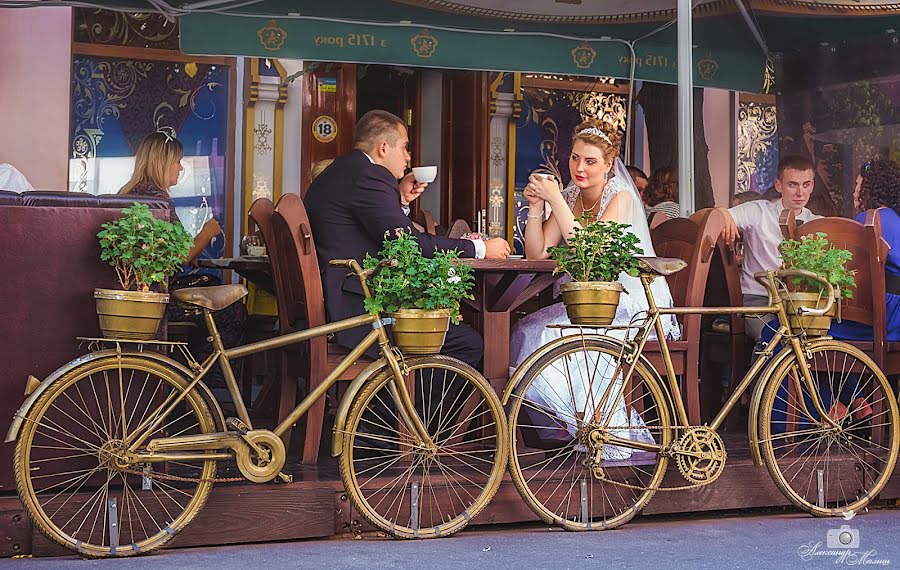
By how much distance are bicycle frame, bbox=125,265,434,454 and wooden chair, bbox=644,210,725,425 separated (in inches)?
41.1

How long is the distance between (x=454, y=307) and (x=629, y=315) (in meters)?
1.08

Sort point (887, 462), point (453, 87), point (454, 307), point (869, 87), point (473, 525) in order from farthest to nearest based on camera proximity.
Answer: point (453, 87), point (869, 87), point (887, 462), point (473, 525), point (454, 307)

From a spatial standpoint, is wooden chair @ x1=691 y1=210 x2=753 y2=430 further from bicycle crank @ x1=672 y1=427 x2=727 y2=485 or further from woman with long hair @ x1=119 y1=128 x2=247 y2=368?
woman with long hair @ x1=119 y1=128 x2=247 y2=368

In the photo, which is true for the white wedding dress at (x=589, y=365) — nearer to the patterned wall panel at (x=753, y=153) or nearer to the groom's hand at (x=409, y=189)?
the groom's hand at (x=409, y=189)

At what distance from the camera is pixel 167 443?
11.7 ft

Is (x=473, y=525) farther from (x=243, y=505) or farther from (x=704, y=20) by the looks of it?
(x=704, y=20)

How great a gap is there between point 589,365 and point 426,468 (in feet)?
2.59

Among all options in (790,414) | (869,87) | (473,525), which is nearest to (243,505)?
(473,525)

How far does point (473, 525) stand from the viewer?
14.0ft

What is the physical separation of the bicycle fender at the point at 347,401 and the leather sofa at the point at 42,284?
79cm

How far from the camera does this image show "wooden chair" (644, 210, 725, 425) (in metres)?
4.50

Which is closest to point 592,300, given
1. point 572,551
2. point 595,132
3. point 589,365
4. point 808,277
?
point 589,365

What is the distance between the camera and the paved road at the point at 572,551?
3.55 metres

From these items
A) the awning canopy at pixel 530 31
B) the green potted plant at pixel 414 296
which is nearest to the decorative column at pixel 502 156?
the awning canopy at pixel 530 31
